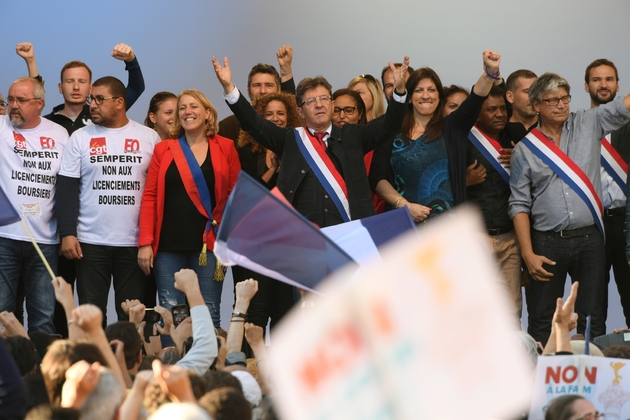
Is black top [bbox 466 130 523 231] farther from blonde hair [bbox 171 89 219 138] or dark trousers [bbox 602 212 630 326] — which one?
blonde hair [bbox 171 89 219 138]

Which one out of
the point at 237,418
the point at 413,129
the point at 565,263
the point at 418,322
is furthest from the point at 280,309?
the point at 418,322

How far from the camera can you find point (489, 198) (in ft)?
17.2

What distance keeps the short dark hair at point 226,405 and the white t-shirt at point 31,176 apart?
2.82 meters

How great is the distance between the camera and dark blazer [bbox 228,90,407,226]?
15.6 ft

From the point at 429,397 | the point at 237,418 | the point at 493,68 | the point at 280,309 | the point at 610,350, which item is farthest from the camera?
the point at 280,309

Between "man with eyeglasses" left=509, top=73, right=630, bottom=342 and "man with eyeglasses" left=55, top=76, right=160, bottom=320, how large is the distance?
1.97 meters

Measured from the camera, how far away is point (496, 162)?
523 cm

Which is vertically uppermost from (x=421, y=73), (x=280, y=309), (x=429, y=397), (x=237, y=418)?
(x=421, y=73)

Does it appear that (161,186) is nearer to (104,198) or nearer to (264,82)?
(104,198)

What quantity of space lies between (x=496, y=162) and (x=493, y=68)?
66cm

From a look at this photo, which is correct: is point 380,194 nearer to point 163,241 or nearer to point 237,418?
point 163,241

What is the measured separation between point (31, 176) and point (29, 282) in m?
0.54

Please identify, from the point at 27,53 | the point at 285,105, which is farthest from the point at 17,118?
the point at 285,105

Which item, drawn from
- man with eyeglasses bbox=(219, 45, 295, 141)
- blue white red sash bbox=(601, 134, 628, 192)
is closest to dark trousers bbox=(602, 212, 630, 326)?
blue white red sash bbox=(601, 134, 628, 192)
